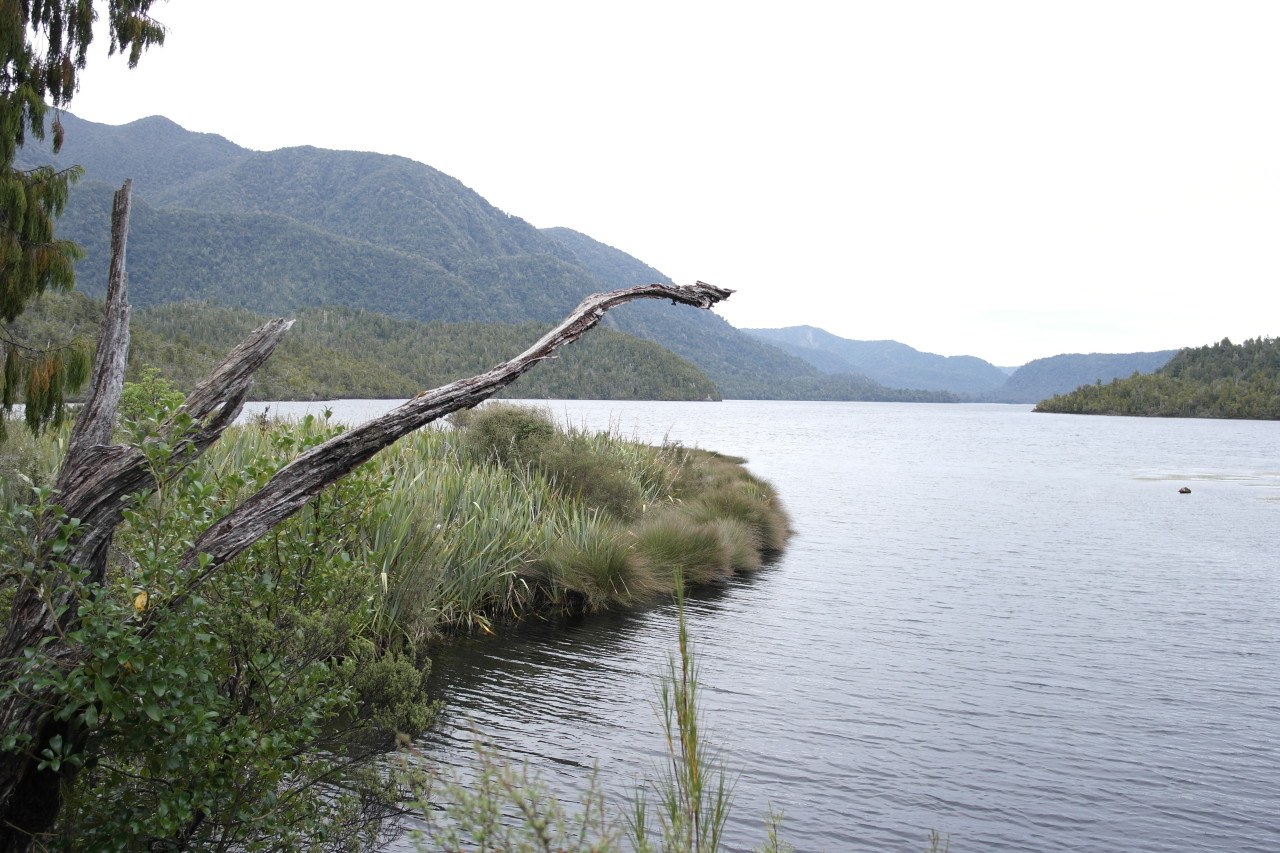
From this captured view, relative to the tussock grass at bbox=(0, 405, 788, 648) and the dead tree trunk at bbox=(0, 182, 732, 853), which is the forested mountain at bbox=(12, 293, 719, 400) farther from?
the dead tree trunk at bbox=(0, 182, 732, 853)

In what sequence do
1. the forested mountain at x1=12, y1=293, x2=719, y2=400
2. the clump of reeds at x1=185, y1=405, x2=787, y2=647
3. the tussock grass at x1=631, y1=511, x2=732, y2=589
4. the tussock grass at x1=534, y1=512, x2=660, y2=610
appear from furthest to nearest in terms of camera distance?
the forested mountain at x1=12, y1=293, x2=719, y2=400
the tussock grass at x1=631, y1=511, x2=732, y2=589
the tussock grass at x1=534, y1=512, x2=660, y2=610
the clump of reeds at x1=185, y1=405, x2=787, y2=647

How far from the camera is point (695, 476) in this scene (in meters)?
21.4

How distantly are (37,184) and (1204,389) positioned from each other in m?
163

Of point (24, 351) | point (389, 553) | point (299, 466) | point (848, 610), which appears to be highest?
point (24, 351)

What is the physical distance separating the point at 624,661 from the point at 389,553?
2751 millimetres

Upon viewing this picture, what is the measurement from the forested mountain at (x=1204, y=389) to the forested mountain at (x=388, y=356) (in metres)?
75.0

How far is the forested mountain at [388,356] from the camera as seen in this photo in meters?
106

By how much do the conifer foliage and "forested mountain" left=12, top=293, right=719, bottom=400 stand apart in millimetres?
81520

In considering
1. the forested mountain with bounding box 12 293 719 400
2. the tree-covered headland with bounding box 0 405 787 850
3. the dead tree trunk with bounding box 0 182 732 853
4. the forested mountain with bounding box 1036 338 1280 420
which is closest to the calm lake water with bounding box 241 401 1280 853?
the tree-covered headland with bounding box 0 405 787 850

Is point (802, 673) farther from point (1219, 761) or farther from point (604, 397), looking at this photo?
point (604, 397)

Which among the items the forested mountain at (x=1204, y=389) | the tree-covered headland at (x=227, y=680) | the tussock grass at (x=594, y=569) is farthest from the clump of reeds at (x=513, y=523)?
the forested mountain at (x=1204, y=389)

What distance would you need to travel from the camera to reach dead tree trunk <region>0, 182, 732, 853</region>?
290 centimetres

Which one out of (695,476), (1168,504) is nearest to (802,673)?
(695,476)

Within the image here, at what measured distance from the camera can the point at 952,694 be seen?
27.9 ft
